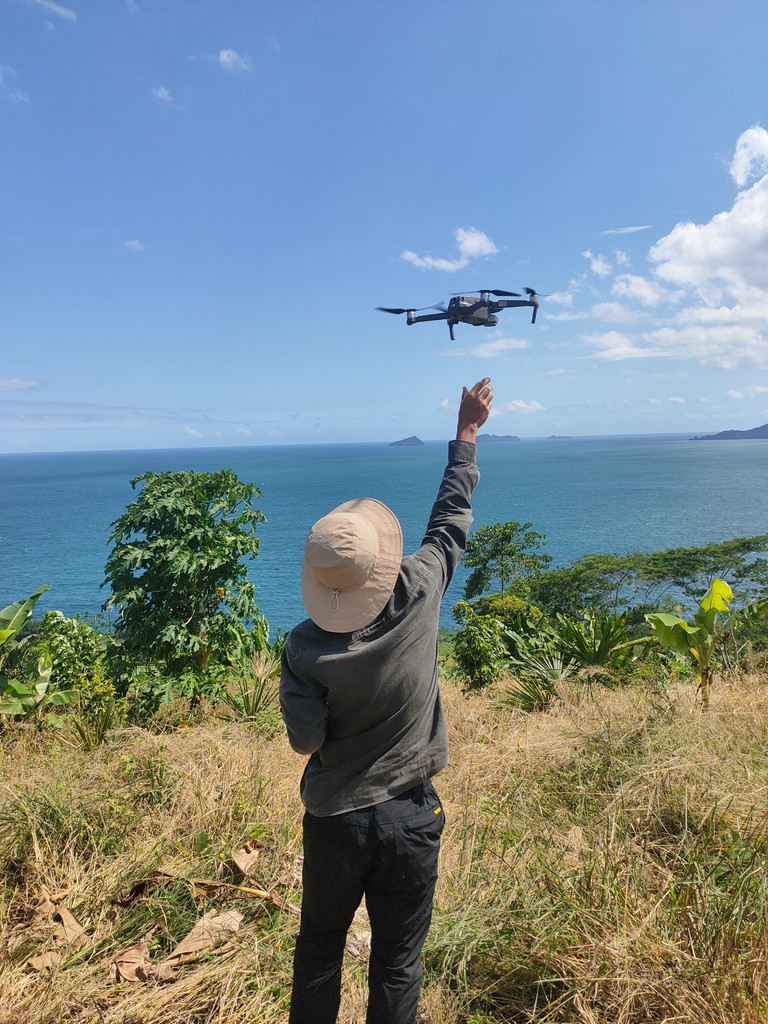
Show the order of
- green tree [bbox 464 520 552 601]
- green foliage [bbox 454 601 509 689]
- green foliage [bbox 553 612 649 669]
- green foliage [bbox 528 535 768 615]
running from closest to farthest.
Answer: green foliage [bbox 553 612 649 669] → green foliage [bbox 454 601 509 689] → green tree [bbox 464 520 552 601] → green foliage [bbox 528 535 768 615]

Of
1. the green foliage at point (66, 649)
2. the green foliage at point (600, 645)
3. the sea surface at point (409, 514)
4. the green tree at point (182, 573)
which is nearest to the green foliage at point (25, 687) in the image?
the green foliage at point (66, 649)

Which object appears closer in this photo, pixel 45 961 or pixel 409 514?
pixel 45 961

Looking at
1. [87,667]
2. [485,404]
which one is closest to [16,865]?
[485,404]

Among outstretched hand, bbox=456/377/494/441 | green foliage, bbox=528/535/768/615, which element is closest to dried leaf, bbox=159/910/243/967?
outstretched hand, bbox=456/377/494/441

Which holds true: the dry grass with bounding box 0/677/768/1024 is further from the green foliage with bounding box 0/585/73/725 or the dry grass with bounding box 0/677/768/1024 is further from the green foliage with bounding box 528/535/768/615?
the green foliage with bounding box 528/535/768/615

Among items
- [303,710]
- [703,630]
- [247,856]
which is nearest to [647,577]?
[703,630]

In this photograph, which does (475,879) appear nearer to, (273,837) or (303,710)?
(273,837)

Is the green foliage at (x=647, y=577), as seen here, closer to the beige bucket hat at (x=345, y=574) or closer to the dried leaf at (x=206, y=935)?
the dried leaf at (x=206, y=935)
